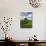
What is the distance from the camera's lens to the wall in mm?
4027

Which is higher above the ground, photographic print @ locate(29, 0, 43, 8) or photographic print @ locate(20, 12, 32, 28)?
photographic print @ locate(29, 0, 43, 8)

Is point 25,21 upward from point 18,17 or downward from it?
downward

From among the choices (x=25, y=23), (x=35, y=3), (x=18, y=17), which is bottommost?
(x=25, y=23)

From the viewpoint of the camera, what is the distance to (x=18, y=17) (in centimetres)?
406

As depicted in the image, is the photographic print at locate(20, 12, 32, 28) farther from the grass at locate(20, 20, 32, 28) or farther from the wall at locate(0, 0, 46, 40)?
the wall at locate(0, 0, 46, 40)

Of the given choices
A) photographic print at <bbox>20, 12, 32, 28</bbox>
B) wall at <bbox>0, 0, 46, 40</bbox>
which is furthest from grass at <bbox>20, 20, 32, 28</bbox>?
wall at <bbox>0, 0, 46, 40</bbox>

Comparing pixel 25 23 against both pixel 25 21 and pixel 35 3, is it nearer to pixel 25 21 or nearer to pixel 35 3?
pixel 25 21

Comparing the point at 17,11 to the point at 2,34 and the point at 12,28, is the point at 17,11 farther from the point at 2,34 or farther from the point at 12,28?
the point at 2,34

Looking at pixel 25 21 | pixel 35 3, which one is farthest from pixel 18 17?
pixel 35 3

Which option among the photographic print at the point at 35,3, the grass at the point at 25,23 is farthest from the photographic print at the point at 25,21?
the photographic print at the point at 35,3

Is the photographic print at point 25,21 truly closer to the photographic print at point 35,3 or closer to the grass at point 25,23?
the grass at point 25,23

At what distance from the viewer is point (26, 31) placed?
13.3 feet

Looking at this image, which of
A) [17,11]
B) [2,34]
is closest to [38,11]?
[17,11]

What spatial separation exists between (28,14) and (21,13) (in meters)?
0.24
